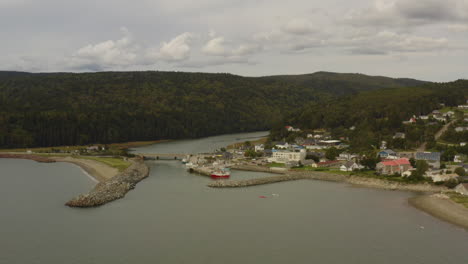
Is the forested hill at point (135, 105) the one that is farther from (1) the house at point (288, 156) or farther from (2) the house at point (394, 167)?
(2) the house at point (394, 167)

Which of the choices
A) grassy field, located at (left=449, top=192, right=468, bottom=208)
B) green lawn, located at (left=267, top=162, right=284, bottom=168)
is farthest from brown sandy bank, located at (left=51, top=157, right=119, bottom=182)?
grassy field, located at (left=449, top=192, right=468, bottom=208)

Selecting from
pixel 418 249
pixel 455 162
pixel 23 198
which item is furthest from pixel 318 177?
pixel 23 198

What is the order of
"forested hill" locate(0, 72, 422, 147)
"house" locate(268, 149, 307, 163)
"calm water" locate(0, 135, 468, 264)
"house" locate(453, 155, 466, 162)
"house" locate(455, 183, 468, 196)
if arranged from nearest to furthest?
1. "calm water" locate(0, 135, 468, 264)
2. "house" locate(455, 183, 468, 196)
3. "house" locate(453, 155, 466, 162)
4. "house" locate(268, 149, 307, 163)
5. "forested hill" locate(0, 72, 422, 147)

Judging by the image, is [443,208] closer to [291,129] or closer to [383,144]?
[383,144]

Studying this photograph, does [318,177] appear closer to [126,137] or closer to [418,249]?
[418,249]

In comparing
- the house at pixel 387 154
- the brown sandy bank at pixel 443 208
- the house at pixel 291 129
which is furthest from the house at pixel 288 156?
the house at pixel 291 129

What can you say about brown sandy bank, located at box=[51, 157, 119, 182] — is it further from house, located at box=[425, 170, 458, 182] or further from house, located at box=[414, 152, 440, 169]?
house, located at box=[414, 152, 440, 169]
